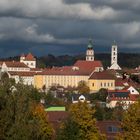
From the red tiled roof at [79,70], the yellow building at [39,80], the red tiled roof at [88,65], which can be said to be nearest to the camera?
the yellow building at [39,80]

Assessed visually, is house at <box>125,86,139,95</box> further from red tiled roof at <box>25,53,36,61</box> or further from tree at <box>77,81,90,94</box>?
red tiled roof at <box>25,53,36,61</box>

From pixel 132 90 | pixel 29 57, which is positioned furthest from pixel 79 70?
pixel 132 90

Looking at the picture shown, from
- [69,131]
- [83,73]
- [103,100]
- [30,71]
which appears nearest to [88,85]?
[83,73]

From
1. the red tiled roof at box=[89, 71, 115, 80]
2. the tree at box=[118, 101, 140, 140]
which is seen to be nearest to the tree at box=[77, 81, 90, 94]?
the red tiled roof at box=[89, 71, 115, 80]

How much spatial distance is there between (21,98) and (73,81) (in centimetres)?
12094

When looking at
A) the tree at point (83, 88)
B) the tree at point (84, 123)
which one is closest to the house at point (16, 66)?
the tree at point (83, 88)

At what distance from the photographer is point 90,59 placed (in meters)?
160

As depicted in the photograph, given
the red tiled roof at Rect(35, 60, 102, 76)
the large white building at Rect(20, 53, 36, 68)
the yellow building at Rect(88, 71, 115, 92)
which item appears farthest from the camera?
the large white building at Rect(20, 53, 36, 68)

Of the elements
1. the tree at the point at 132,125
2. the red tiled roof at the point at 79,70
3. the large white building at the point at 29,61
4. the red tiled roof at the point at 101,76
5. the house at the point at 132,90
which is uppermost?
the large white building at the point at 29,61

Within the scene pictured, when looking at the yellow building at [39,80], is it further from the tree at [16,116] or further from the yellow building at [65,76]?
the tree at [16,116]

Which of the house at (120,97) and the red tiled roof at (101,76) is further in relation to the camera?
the red tiled roof at (101,76)

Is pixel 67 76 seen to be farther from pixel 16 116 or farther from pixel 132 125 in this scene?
pixel 16 116

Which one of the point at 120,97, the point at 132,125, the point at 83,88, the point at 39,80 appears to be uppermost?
the point at 39,80

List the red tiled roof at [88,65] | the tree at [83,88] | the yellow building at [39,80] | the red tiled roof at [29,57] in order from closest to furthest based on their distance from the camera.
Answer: the tree at [83,88], the yellow building at [39,80], the red tiled roof at [88,65], the red tiled roof at [29,57]
